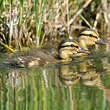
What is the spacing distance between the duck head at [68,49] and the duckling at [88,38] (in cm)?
70

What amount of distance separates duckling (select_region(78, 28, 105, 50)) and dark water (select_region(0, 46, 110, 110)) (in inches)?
55.9

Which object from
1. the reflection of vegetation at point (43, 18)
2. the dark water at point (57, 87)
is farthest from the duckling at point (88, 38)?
the dark water at point (57, 87)

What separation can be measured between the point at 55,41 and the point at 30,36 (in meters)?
0.42

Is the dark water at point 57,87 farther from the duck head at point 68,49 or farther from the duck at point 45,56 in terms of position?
the duck head at point 68,49

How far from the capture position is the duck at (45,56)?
4398 mm

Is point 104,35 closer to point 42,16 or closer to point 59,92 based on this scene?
point 42,16

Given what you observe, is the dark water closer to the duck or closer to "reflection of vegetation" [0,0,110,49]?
the duck

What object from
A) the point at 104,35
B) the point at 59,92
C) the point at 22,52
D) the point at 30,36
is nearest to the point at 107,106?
the point at 59,92

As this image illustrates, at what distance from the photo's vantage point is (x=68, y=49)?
5.11 m

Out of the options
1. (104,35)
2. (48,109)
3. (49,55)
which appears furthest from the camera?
(104,35)

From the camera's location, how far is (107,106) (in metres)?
2.61

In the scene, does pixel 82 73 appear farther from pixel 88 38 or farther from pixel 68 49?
pixel 88 38

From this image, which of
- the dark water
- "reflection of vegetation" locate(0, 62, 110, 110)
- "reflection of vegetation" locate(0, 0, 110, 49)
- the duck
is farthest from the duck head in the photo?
"reflection of vegetation" locate(0, 62, 110, 110)

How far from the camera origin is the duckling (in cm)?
588
